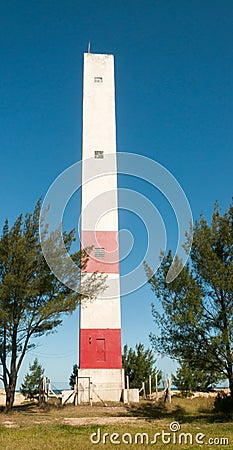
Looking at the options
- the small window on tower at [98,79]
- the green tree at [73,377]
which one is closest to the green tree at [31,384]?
the green tree at [73,377]

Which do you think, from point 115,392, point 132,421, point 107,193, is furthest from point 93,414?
point 107,193

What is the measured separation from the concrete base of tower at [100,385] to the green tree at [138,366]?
4.50 m

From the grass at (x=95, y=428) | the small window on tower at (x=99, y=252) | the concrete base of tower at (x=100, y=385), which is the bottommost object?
the grass at (x=95, y=428)

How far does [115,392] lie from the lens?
2305 centimetres

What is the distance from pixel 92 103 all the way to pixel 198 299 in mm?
15604

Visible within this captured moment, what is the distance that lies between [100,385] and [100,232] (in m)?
7.84

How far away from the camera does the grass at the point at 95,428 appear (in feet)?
35.8

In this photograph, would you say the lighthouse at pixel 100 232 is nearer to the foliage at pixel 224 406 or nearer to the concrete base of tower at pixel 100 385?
the concrete base of tower at pixel 100 385

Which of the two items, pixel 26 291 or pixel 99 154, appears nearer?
pixel 26 291

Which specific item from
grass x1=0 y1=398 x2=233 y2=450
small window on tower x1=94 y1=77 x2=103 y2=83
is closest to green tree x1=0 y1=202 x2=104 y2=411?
grass x1=0 y1=398 x2=233 y2=450

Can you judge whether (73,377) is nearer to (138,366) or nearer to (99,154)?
(138,366)

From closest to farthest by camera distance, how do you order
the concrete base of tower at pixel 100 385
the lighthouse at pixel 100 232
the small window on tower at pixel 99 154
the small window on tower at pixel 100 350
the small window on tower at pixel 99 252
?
1. the concrete base of tower at pixel 100 385
2. the lighthouse at pixel 100 232
3. the small window on tower at pixel 100 350
4. the small window on tower at pixel 99 252
5. the small window on tower at pixel 99 154

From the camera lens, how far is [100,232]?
25141mm

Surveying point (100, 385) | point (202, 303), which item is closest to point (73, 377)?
point (100, 385)
